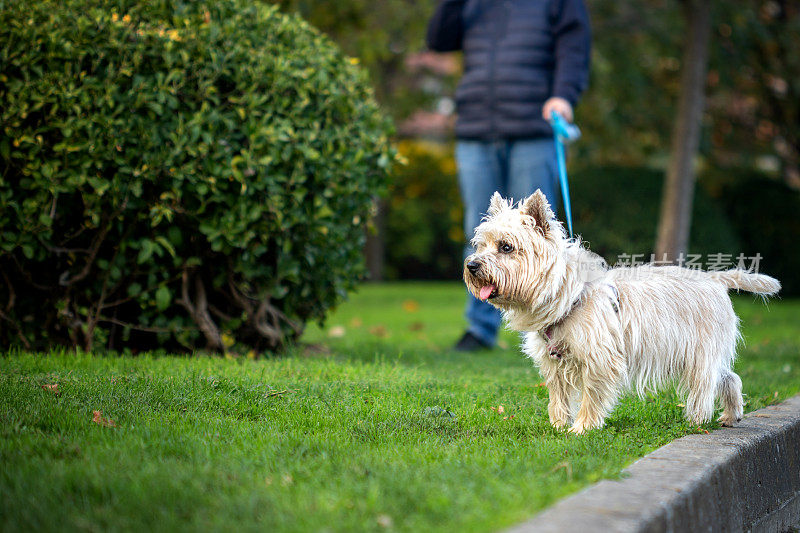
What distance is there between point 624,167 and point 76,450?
1414cm

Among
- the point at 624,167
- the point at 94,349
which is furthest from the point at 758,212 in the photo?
the point at 94,349

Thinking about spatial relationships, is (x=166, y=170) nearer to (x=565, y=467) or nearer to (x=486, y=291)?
(x=486, y=291)

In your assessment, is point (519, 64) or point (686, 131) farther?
point (686, 131)

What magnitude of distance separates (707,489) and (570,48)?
172 inches

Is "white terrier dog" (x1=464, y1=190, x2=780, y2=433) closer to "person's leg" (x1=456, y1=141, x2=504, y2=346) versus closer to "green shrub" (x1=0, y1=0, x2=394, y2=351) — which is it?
"green shrub" (x1=0, y1=0, x2=394, y2=351)

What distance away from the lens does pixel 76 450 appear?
10.7ft

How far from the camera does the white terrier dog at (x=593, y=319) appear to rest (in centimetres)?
408

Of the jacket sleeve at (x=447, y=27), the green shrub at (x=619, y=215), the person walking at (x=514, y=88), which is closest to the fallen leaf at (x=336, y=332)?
the person walking at (x=514, y=88)

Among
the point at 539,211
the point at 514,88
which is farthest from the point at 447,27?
the point at 539,211

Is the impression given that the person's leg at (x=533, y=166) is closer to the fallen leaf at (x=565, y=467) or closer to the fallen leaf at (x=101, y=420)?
the fallen leaf at (x=565, y=467)

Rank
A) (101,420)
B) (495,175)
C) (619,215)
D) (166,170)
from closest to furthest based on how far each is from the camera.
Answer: (101,420)
(166,170)
(495,175)
(619,215)

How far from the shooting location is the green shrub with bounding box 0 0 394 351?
5.27 meters

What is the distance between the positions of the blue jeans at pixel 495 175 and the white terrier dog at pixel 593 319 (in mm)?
2445

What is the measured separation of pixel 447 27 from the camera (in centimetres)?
731
